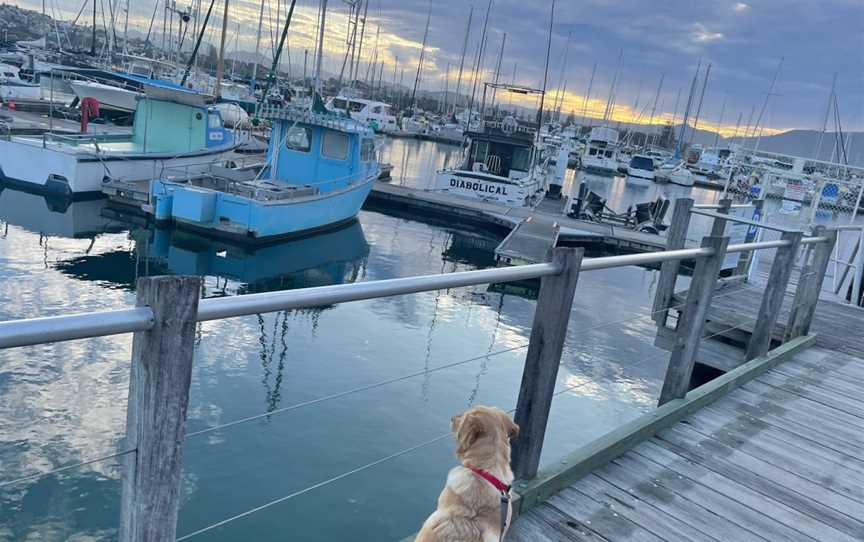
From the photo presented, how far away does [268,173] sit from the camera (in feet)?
66.8

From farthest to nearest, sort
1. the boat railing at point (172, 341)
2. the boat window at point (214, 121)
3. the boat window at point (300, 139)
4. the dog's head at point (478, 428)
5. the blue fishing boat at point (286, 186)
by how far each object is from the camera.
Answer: the boat window at point (214, 121), the boat window at point (300, 139), the blue fishing boat at point (286, 186), the dog's head at point (478, 428), the boat railing at point (172, 341)

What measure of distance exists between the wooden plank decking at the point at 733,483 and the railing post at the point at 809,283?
1478mm

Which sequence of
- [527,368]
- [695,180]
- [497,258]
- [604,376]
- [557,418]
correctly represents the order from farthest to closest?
[695,180] → [497,258] → [604,376] → [557,418] → [527,368]

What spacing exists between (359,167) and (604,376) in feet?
40.4

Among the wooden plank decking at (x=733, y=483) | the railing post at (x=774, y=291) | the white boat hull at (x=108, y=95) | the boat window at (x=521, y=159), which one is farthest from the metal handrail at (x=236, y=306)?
the white boat hull at (x=108, y=95)

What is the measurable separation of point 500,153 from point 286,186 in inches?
510

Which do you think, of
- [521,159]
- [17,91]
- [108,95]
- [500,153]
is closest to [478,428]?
[500,153]

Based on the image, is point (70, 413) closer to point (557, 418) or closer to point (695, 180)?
point (557, 418)

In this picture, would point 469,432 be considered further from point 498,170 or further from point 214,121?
point 498,170

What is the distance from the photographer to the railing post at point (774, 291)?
5.09 meters

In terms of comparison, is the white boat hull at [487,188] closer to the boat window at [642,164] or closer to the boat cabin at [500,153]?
the boat cabin at [500,153]

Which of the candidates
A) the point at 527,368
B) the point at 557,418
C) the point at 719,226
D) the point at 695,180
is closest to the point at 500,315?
the point at 557,418

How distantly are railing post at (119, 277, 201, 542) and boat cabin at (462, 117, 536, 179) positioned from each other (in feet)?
88.6

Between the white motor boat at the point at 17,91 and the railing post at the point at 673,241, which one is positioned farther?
the white motor boat at the point at 17,91
